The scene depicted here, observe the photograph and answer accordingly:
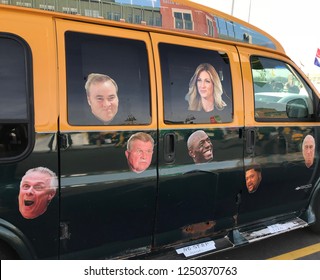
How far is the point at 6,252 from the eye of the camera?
93.4 inches

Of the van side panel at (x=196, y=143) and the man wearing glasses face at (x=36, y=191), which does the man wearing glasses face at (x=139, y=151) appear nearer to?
the van side panel at (x=196, y=143)

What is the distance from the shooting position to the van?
2.31 meters

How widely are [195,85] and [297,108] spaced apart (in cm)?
133

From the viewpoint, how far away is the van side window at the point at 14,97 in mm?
2230

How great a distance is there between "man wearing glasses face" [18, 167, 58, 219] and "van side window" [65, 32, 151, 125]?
0.39 metres

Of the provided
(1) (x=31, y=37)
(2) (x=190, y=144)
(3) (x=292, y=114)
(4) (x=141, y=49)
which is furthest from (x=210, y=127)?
(1) (x=31, y=37)

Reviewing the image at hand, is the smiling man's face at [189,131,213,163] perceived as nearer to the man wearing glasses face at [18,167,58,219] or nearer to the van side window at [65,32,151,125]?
the van side window at [65,32,151,125]

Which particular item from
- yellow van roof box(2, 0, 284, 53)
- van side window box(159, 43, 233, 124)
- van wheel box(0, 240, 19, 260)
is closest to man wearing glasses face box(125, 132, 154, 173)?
van side window box(159, 43, 233, 124)

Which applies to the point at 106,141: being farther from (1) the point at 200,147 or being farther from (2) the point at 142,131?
(1) the point at 200,147

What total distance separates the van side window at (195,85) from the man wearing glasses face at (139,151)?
0.24 m

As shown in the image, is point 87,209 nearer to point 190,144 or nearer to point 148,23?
point 190,144

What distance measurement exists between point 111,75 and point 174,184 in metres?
0.99

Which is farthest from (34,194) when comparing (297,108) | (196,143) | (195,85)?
→ (297,108)

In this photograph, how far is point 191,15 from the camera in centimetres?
299
